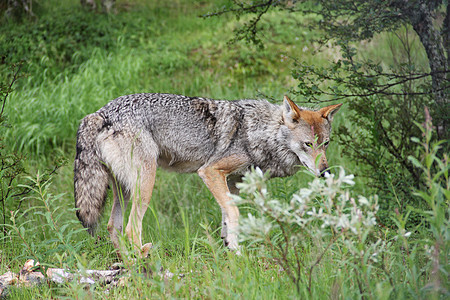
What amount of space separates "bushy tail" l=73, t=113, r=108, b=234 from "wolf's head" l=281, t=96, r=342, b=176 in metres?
1.97

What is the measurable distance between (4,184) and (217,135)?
257cm

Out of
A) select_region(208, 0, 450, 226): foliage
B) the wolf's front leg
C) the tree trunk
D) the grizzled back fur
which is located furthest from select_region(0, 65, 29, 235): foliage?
the tree trunk

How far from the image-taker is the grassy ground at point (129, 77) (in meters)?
5.67

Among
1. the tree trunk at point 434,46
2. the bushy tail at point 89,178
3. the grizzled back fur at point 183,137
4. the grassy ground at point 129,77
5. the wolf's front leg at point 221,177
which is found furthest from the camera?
→ the grassy ground at point 129,77

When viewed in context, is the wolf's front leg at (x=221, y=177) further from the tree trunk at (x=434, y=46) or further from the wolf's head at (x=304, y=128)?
the tree trunk at (x=434, y=46)

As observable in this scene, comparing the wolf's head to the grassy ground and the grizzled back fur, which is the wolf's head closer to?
the grizzled back fur

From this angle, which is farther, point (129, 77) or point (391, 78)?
point (129, 77)

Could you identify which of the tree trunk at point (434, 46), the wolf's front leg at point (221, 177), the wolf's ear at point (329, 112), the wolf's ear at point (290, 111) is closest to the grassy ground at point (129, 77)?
the wolf's front leg at point (221, 177)

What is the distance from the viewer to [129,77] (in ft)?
33.5

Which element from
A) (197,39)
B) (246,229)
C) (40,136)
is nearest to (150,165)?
(246,229)

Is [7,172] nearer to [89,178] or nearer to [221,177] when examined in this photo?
[89,178]

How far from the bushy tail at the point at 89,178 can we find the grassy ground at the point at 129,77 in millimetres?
454

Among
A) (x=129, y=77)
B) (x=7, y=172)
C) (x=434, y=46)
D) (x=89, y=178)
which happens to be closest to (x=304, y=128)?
(x=434, y=46)

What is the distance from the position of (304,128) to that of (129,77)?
612cm
